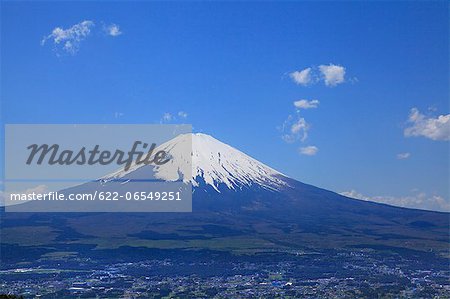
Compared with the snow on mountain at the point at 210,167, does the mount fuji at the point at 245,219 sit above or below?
below

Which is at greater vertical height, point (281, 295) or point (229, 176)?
point (229, 176)

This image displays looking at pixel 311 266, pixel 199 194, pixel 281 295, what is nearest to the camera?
pixel 281 295

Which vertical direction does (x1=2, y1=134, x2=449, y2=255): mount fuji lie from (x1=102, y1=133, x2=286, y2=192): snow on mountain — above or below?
below

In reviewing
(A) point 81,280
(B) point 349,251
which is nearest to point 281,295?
(A) point 81,280

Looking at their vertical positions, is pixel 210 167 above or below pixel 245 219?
above

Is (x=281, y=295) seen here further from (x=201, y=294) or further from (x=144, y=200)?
(x=144, y=200)

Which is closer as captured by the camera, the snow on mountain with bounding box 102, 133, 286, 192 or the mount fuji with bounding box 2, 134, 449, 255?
the mount fuji with bounding box 2, 134, 449, 255

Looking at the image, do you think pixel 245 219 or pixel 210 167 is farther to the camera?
pixel 210 167

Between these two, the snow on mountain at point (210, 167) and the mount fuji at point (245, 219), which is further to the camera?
the snow on mountain at point (210, 167)
